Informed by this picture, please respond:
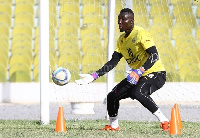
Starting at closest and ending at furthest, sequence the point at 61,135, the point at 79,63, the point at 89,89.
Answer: the point at 61,135, the point at 89,89, the point at 79,63

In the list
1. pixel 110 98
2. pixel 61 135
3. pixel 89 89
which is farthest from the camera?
pixel 89 89

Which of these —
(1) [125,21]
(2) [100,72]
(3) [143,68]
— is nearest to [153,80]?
(3) [143,68]

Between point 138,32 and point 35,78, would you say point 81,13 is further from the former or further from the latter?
point 138,32

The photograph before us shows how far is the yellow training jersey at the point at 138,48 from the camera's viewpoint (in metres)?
6.32

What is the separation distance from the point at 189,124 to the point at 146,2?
27.8 ft

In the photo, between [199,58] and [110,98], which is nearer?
[110,98]

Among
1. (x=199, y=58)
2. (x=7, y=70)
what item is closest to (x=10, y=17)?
(x=7, y=70)

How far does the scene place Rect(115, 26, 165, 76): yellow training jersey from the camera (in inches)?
249

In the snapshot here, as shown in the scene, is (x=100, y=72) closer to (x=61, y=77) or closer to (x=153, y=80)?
(x=61, y=77)

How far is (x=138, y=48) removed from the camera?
21.0 ft

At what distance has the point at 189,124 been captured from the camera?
8188 mm

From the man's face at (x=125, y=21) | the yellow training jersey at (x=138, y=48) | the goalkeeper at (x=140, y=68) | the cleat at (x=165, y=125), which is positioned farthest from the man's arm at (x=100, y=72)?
the cleat at (x=165, y=125)

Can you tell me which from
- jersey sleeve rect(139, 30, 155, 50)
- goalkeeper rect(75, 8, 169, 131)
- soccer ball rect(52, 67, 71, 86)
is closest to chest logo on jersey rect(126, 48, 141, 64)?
goalkeeper rect(75, 8, 169, 131)

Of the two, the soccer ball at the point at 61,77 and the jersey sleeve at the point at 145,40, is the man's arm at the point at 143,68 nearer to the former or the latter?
the jersey sleeve at the point at 145,40
